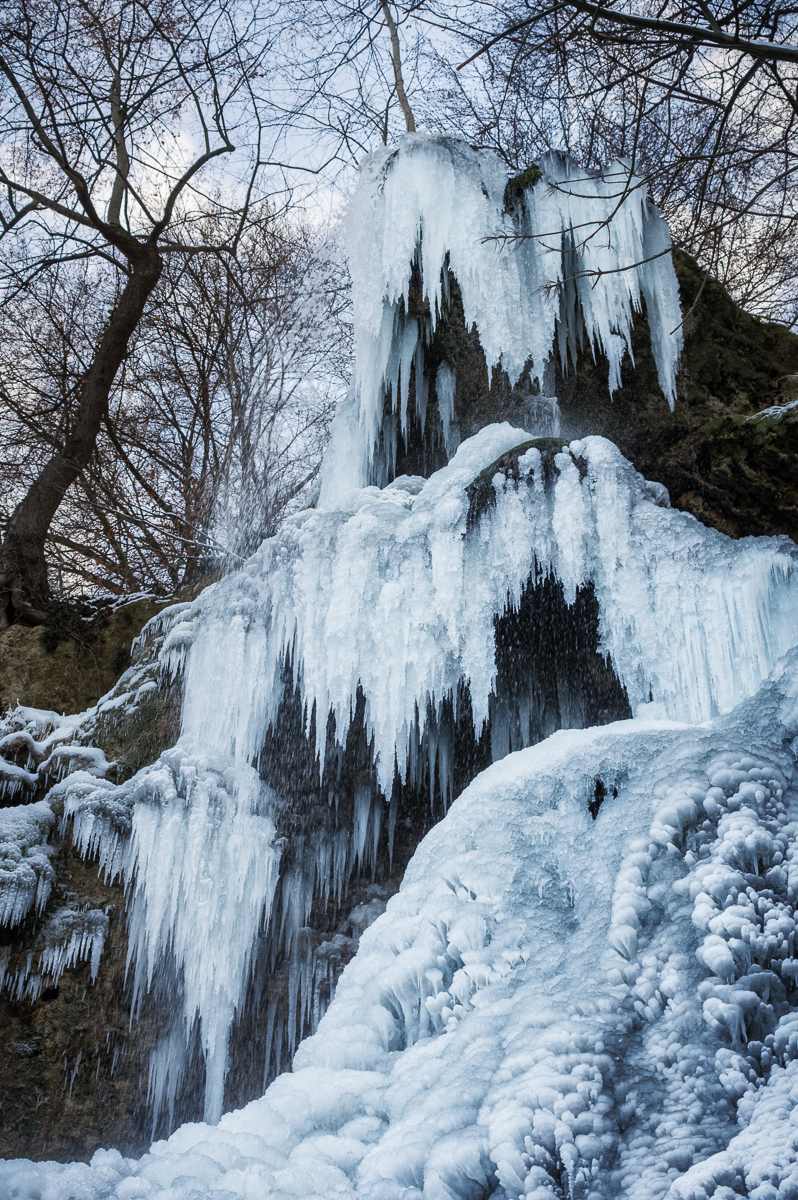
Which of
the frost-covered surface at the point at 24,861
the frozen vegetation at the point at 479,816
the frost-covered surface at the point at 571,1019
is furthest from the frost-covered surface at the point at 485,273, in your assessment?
the frost-covered surface at the point at 571,1019

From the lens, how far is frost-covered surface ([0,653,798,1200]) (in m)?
1.68

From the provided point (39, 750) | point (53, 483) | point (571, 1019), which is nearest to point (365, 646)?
point (39, 750)

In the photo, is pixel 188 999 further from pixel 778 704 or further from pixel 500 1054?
pixel 778 704

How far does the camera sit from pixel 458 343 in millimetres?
6695

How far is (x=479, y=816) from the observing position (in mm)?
3062

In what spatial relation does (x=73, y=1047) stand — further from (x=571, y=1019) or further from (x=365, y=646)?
(x=571, y=1019)

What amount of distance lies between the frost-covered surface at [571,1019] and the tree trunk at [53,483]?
17.1 feet

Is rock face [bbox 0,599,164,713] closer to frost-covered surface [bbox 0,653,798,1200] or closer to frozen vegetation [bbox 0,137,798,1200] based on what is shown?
frozen vegetation [bbox 0,137,798,1200]

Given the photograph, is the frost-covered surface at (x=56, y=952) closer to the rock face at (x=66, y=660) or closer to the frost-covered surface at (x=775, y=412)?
the rock face at (x=66, y=660)

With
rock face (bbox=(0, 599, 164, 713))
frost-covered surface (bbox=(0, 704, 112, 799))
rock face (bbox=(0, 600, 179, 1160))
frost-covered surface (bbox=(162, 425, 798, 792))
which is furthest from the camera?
rock face (bbox=(0, 599, 164, 713))

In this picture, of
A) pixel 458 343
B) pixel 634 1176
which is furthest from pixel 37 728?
pixel 634 1176

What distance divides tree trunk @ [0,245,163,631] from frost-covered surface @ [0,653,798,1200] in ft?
17.1

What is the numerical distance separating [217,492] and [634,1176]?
359 inches

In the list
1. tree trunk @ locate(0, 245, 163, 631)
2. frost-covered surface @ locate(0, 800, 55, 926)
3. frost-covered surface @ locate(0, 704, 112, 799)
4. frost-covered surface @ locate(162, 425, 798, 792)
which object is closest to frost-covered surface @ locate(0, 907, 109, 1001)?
frost-covered surface @ locate(0, 800, 55, 926)
